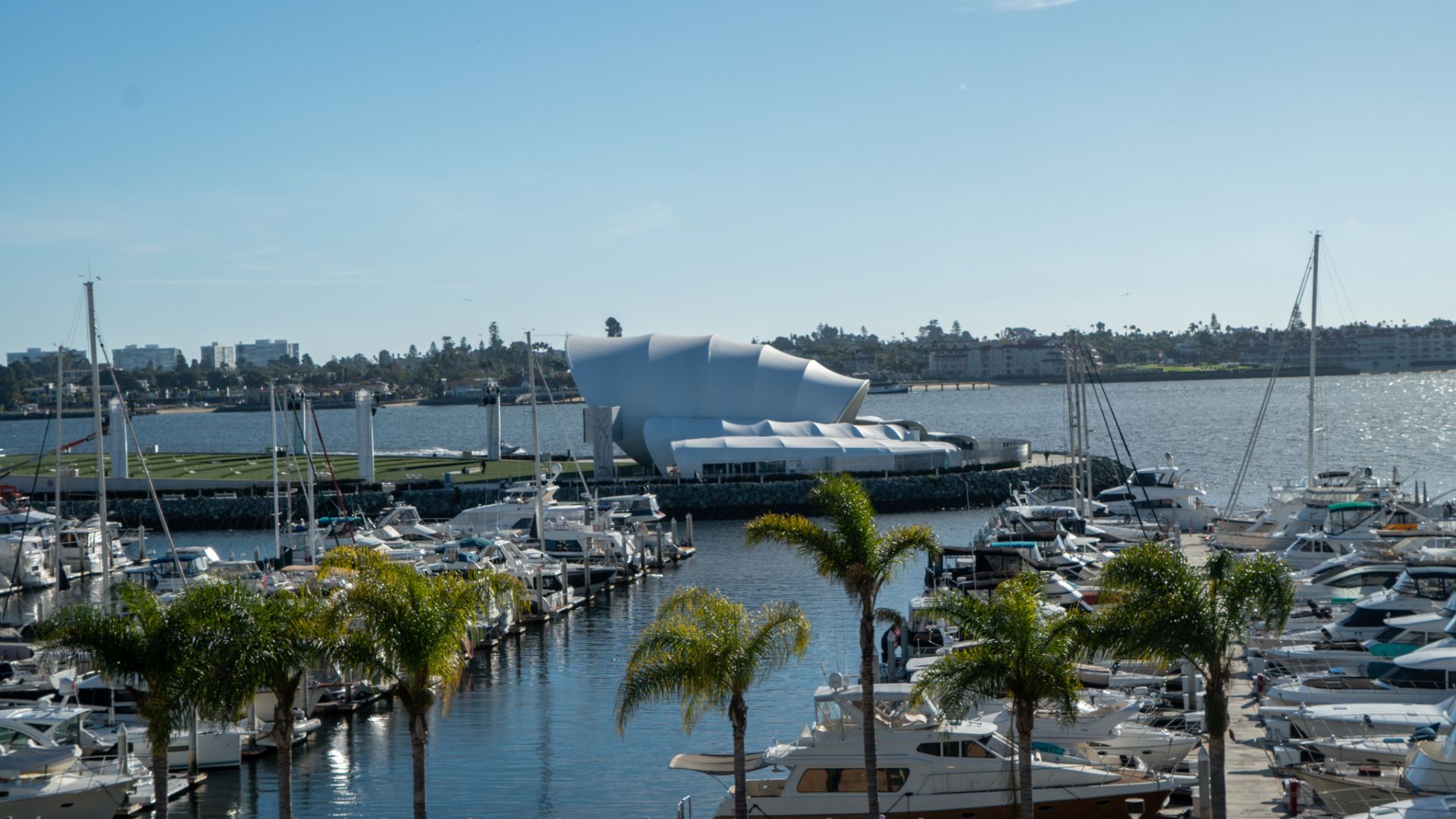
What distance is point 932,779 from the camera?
1766cm

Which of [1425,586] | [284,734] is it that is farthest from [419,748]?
[1425,586]

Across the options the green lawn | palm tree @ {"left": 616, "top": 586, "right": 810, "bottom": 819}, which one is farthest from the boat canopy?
the green lawn

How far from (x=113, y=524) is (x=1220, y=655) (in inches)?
1714

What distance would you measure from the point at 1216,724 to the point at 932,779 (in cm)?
360

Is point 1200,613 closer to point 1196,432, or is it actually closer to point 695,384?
point 695,384

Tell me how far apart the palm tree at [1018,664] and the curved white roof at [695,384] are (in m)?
52.0

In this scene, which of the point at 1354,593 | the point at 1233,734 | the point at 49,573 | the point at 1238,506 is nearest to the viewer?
the point at 1233,734

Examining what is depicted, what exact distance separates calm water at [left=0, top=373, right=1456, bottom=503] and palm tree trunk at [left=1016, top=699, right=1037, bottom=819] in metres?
46.6

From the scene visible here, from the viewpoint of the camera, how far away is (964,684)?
52.1 feet

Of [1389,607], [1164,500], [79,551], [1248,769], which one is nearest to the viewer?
[1248,769]

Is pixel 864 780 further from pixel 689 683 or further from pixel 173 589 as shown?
pixel 173 589

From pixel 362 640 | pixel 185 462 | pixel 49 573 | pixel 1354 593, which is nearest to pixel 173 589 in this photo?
pixel 49 573

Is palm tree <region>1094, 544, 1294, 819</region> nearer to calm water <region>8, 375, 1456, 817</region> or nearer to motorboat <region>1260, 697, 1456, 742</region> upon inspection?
motorboat <region>1260, 697, 1456, 742</region>

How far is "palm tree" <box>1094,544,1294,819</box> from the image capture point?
50.8 ft
